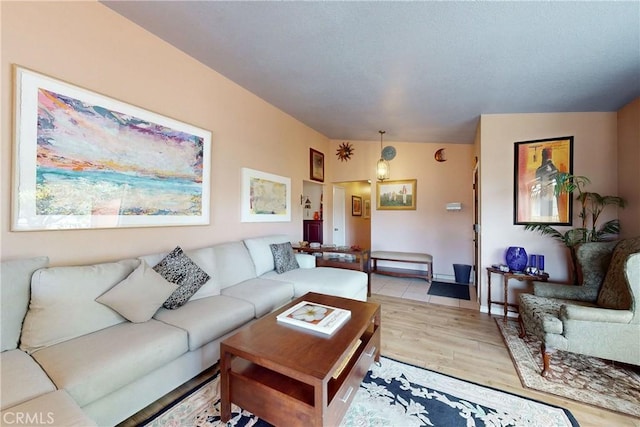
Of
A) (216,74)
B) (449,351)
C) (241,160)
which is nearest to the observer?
(449,351)

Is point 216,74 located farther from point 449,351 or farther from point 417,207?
point 417,207

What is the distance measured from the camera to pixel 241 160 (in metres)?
3.24

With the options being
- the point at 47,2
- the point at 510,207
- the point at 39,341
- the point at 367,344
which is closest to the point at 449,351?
the point at 367,344

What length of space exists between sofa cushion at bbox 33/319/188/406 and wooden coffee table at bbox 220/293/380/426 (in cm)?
42

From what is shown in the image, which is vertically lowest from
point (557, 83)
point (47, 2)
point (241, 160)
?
point (241, 160)

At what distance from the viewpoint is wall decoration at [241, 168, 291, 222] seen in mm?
3326

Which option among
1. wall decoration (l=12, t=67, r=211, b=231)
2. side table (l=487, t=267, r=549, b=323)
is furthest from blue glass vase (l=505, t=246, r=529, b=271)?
wall decoration (l=12, t=67, r=211, b=231)

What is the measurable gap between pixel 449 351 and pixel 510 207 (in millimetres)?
1903

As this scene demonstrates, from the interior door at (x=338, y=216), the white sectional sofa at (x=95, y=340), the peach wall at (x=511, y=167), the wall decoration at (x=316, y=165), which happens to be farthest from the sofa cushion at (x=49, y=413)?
the interior door at (x=338, y=216)

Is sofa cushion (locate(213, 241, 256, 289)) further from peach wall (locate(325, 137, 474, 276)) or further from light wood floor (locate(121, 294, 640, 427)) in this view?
peach wall (locate(325, 137, 474, 276))

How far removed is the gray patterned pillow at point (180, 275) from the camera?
1.99 m

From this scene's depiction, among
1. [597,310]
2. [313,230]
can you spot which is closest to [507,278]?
[597,310]

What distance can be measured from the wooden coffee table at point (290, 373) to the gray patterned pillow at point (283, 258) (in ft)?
4.79

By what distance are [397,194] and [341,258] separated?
7.23 ft
